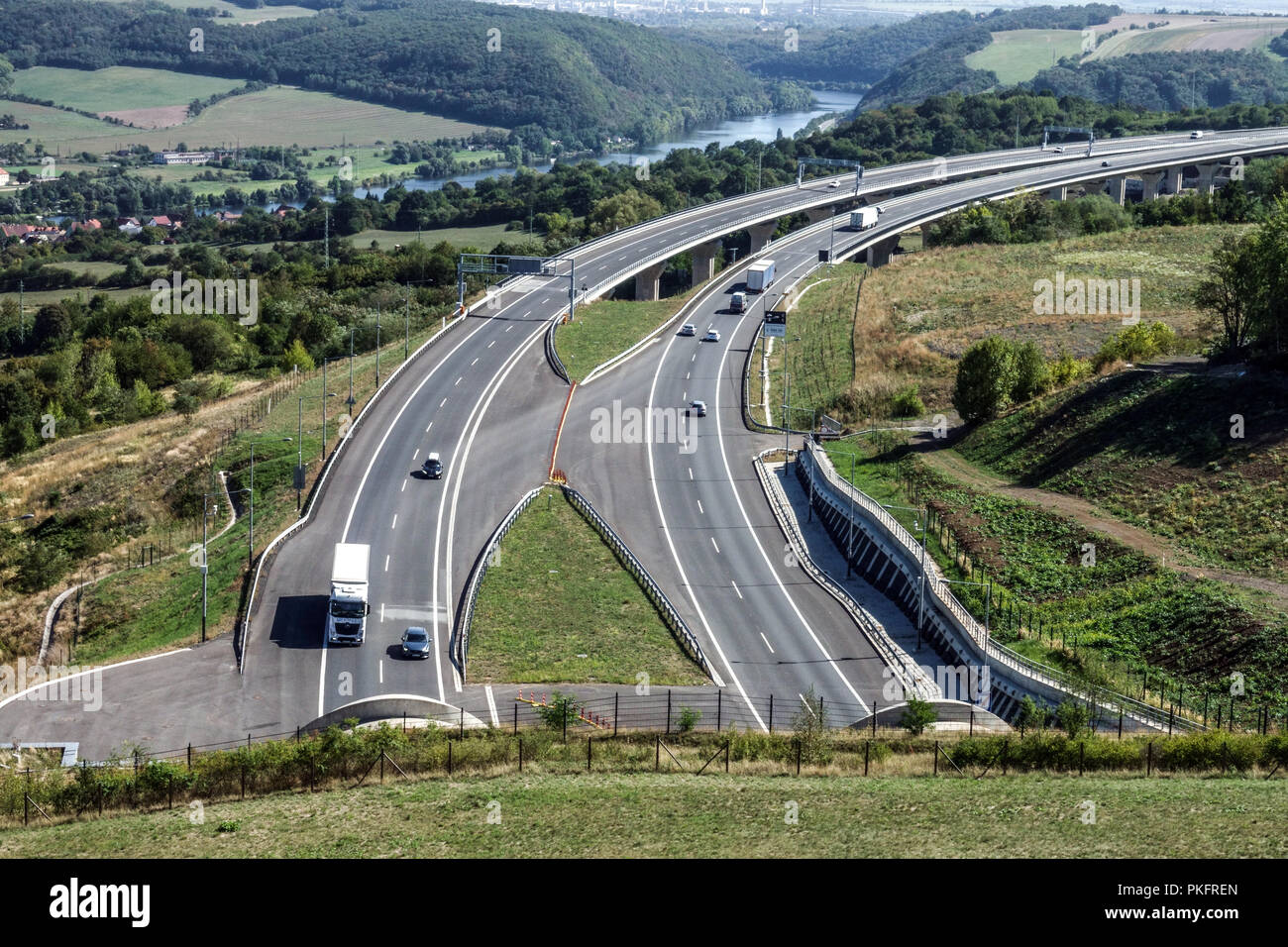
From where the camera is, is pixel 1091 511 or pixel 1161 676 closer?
pixel 1161 676

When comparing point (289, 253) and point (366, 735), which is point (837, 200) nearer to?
point (289, 253)

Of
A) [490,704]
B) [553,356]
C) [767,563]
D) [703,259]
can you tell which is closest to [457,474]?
[767,563]

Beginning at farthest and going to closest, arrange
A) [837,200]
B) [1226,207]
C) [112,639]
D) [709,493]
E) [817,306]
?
[837,200], [1226,207], [817,306], [709,493], [112,639]

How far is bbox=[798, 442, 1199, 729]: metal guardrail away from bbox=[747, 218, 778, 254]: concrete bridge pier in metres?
75.7

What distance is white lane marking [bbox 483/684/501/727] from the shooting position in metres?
48.2

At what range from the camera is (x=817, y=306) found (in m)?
114

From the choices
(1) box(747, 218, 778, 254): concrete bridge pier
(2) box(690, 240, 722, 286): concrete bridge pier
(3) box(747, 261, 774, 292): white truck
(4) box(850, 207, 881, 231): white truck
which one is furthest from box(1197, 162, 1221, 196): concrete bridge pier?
(3) box(747, 261, 774, 292): white truck

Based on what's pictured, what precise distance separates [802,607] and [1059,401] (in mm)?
23969

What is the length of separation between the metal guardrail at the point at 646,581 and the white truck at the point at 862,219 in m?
78.2

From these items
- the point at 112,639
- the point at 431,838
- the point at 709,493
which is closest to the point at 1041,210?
the point at 709,493

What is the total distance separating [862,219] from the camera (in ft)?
469

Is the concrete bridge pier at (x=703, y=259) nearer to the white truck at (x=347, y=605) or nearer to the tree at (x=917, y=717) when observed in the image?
the white truck at (x=347, y=605)

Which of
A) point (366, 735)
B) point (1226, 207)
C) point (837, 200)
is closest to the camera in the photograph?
point (366, 735)

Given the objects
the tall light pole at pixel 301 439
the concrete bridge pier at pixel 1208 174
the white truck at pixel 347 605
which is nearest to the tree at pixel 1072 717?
the white truck at pixel 347 605
